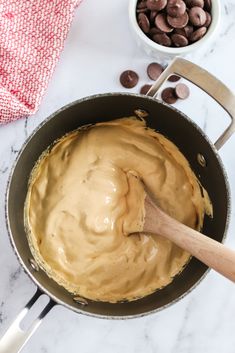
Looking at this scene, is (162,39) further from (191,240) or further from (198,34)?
(191,240)

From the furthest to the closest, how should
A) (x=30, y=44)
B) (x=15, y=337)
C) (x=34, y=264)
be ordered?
(x=30, y=44), (x=34, y=264), (x=15, y=337)

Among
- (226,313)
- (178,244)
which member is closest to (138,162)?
→ (178,244)

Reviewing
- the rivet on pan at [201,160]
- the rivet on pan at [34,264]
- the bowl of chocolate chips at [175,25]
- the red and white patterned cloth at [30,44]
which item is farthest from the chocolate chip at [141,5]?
the rivet on pan at [34,264]

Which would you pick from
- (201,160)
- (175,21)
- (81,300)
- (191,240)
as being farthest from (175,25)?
(81,300)

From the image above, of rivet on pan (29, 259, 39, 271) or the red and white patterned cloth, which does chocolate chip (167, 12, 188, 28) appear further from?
rivet on pan (29, 259, 39, 271)

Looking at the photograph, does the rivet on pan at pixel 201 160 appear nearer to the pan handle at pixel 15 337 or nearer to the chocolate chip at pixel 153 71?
the chocolate chip at pixel 153 71

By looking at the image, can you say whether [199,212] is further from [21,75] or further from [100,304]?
[21,75]

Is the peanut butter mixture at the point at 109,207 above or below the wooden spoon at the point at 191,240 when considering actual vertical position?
below
